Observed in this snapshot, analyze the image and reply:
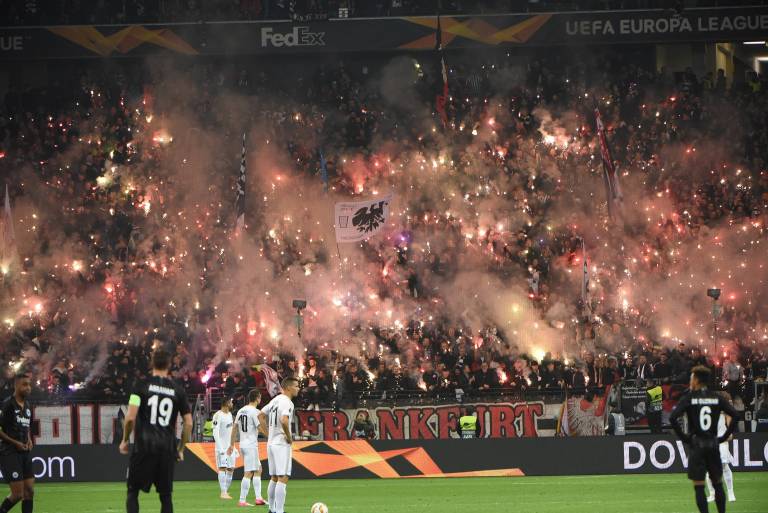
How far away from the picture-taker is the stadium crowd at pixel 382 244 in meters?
27.4

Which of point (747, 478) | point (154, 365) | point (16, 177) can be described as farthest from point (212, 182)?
point (154, 365)

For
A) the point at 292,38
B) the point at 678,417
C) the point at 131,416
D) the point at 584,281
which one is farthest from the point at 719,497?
the point at 292,38

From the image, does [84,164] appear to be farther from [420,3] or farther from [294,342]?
[420,3]

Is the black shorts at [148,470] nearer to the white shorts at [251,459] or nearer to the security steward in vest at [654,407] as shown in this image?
the white shorts at [251,459]

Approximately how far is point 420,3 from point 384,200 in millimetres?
10665

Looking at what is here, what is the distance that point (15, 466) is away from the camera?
47.0 feet

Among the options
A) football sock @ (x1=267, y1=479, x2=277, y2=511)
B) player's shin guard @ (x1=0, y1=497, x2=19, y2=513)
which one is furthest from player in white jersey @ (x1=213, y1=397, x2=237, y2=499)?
player's shin guard @ (x1=0, y1=497, x2=19, y2=513)

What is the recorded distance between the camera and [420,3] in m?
36.8

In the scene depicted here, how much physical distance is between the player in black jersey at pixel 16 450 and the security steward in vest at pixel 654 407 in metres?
14.7

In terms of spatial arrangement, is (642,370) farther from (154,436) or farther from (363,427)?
(154,436)

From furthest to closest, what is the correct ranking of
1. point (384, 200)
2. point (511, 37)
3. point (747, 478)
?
point (511, 37), point (384, 200), point (747, 478)

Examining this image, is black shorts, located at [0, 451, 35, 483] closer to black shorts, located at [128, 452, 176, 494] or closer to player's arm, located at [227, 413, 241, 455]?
black shorts, located at [128, 452, 176, 494]

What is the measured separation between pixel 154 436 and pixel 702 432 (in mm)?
6244

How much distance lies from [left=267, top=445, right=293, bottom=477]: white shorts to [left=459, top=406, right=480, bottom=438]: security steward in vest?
1009cm
